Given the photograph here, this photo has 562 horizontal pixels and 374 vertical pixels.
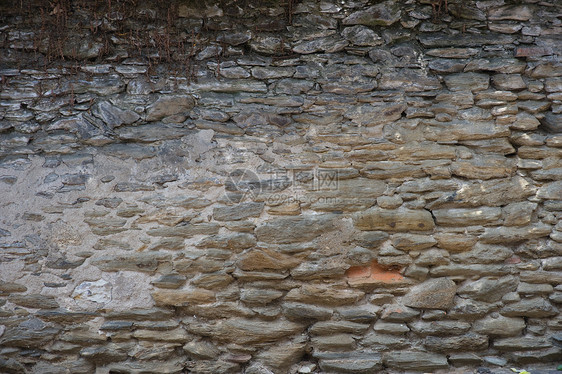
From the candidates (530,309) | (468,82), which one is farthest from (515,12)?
(530,309)

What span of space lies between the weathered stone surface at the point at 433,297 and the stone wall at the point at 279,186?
0.01 meters

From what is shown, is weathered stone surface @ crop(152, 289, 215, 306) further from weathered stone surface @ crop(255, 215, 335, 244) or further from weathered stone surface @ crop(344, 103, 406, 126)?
weathered stone surface @ crop(344, 103, 406, 126)

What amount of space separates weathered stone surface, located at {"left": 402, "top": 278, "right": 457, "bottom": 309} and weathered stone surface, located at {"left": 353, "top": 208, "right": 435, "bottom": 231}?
1.13 ft

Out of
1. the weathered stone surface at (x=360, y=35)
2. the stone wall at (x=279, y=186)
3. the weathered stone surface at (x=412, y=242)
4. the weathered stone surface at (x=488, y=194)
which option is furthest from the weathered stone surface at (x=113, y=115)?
the weathered stone surface at (x=488, y=194)

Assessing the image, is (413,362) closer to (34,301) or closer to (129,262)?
(129,262)

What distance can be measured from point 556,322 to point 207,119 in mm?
2399

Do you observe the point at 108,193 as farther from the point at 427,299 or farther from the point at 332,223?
the point at 427,299

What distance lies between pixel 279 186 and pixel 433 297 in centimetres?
111

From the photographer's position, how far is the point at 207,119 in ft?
9.84

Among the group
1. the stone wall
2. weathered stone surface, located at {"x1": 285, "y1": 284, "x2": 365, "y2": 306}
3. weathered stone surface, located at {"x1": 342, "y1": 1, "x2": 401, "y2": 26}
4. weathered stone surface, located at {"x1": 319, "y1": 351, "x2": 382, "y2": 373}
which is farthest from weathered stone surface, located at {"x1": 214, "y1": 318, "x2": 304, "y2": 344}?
weathered stone surface, located at {"x1": 342, "y1": 1, "x2": 401, "y2": 26}

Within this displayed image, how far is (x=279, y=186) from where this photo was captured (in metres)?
2.93

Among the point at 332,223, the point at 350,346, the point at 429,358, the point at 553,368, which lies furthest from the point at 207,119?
the point at 553,368

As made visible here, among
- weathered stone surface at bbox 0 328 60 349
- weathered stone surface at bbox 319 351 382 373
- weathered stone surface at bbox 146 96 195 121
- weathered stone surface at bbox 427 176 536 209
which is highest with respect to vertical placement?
weathered stone surface at bbox 146 96 195 121

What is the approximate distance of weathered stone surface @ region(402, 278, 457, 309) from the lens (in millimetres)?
2875
